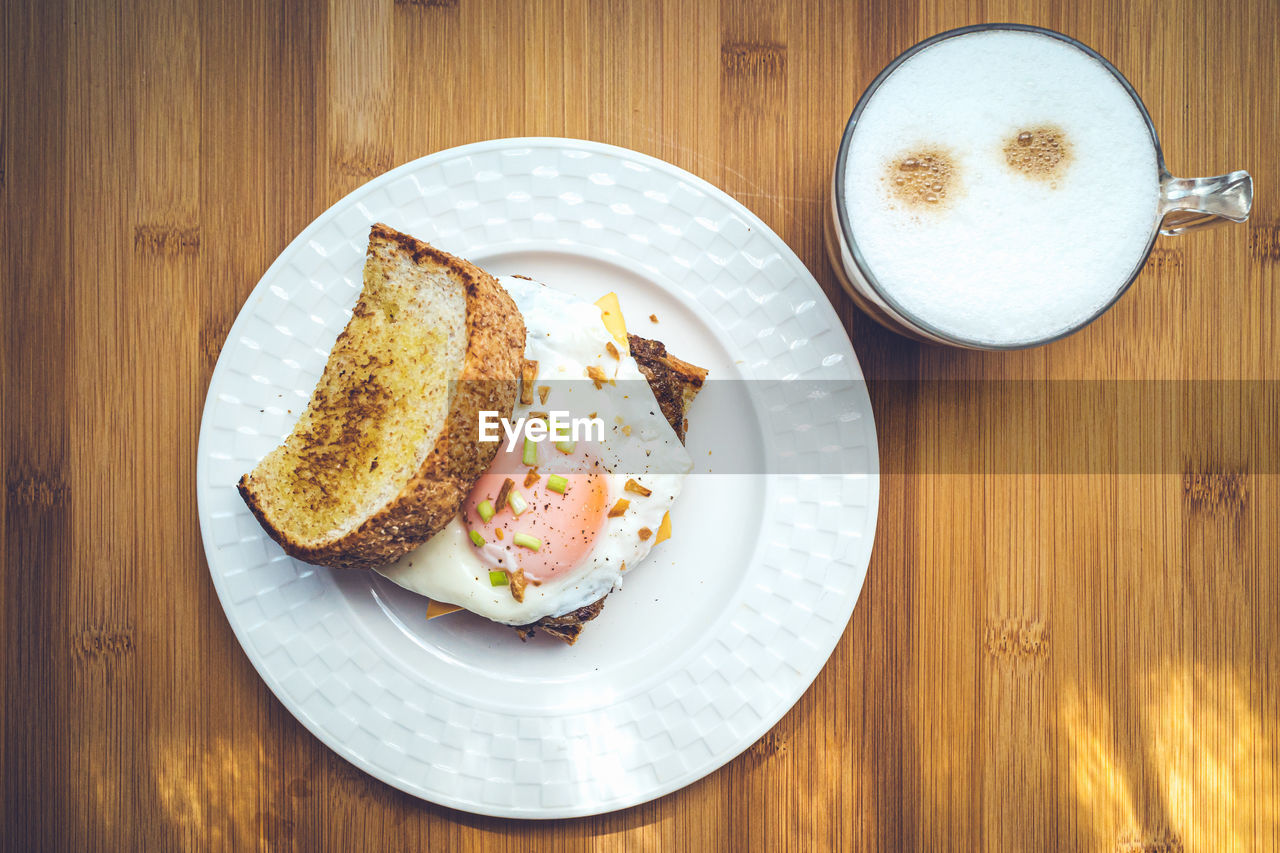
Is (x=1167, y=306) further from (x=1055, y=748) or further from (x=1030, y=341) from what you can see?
(x=1055, y=748)

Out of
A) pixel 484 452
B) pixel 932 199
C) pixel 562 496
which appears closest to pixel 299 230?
pixel 484 452

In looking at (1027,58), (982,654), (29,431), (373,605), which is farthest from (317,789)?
(1027,58)

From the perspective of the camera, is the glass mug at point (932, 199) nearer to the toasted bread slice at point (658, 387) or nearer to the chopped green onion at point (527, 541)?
the toasted bread slice at point (658, 387)

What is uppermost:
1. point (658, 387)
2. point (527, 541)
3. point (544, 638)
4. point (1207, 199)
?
point (1207, 199)

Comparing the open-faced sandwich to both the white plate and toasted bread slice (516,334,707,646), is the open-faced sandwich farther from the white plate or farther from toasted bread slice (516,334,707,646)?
the white plate

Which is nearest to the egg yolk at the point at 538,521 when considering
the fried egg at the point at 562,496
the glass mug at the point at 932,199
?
the fried egg at the point at 562,496

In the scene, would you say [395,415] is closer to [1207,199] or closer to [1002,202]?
[1002,202]
